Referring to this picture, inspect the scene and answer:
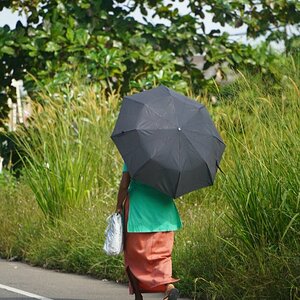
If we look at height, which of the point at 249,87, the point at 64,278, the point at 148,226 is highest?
the point at 249,87

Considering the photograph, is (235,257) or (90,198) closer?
(235,257)

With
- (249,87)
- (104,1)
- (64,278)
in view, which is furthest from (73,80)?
(249,87)

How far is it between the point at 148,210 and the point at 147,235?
0.22 m

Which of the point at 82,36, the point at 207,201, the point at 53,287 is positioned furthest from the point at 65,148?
the point at 82,36

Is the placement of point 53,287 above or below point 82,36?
below

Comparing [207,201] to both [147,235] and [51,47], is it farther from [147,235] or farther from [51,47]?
[51,47]

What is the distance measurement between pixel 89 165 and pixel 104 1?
4.90 meters

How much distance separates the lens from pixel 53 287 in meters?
11.9

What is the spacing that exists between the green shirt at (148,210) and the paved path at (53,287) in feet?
4.42

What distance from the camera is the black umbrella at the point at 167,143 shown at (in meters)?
9.74

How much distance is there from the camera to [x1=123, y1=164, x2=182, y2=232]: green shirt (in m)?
9.94

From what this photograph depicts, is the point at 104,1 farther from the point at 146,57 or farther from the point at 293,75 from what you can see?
the point at 293,75

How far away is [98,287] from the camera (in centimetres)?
1184

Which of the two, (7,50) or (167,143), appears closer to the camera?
(167,143)
